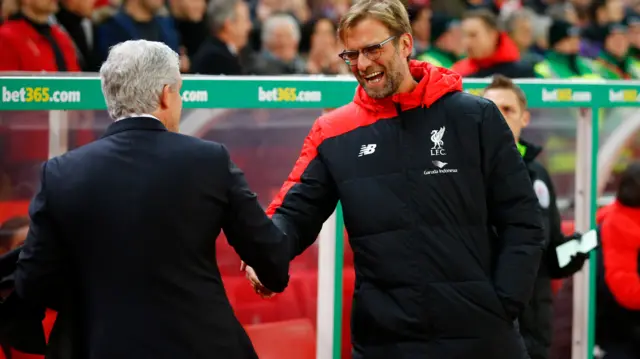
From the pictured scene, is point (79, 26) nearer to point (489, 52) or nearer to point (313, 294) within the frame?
point (489, 52)

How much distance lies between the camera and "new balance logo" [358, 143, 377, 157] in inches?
131

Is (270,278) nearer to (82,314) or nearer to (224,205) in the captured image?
(224,205)

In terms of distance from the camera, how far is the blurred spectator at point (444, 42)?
8.94 metres

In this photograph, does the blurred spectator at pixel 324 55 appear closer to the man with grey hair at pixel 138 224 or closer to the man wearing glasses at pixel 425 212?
the man wearing glasses at pixel 425 212

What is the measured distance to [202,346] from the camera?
111 inches

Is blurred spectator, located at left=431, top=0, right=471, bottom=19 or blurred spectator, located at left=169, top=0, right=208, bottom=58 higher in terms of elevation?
blurred spectator, located at left=431, top=0, right=471, bottom=19

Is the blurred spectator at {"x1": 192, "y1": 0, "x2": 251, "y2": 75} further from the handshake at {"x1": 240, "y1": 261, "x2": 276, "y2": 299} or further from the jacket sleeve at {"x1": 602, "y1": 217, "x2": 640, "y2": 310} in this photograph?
the handshake at {"x1": 240, "y1": 261, "x2": 276, "y2": 299}

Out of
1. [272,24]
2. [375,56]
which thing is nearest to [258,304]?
[375,56]

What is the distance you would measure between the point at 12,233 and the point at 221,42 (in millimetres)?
3179

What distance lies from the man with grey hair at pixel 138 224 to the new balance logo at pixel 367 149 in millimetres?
608

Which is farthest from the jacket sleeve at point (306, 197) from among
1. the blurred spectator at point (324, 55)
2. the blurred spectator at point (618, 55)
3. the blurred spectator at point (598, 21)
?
the blurred spectator at point (598, 21)

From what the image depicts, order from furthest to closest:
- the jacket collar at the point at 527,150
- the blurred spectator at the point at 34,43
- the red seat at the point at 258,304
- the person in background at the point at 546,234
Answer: the blurred spectator at the point at 34,43
the jacket collar at the point at 527,150
the person in background at the point at 546,234
the red seat at the point at 258,304

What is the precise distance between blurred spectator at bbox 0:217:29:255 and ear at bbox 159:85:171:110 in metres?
1.37

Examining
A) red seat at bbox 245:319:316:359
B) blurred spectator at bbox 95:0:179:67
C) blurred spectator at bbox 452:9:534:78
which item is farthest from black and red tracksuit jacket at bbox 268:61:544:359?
blurred spectator at bbox 452:9:534:78
